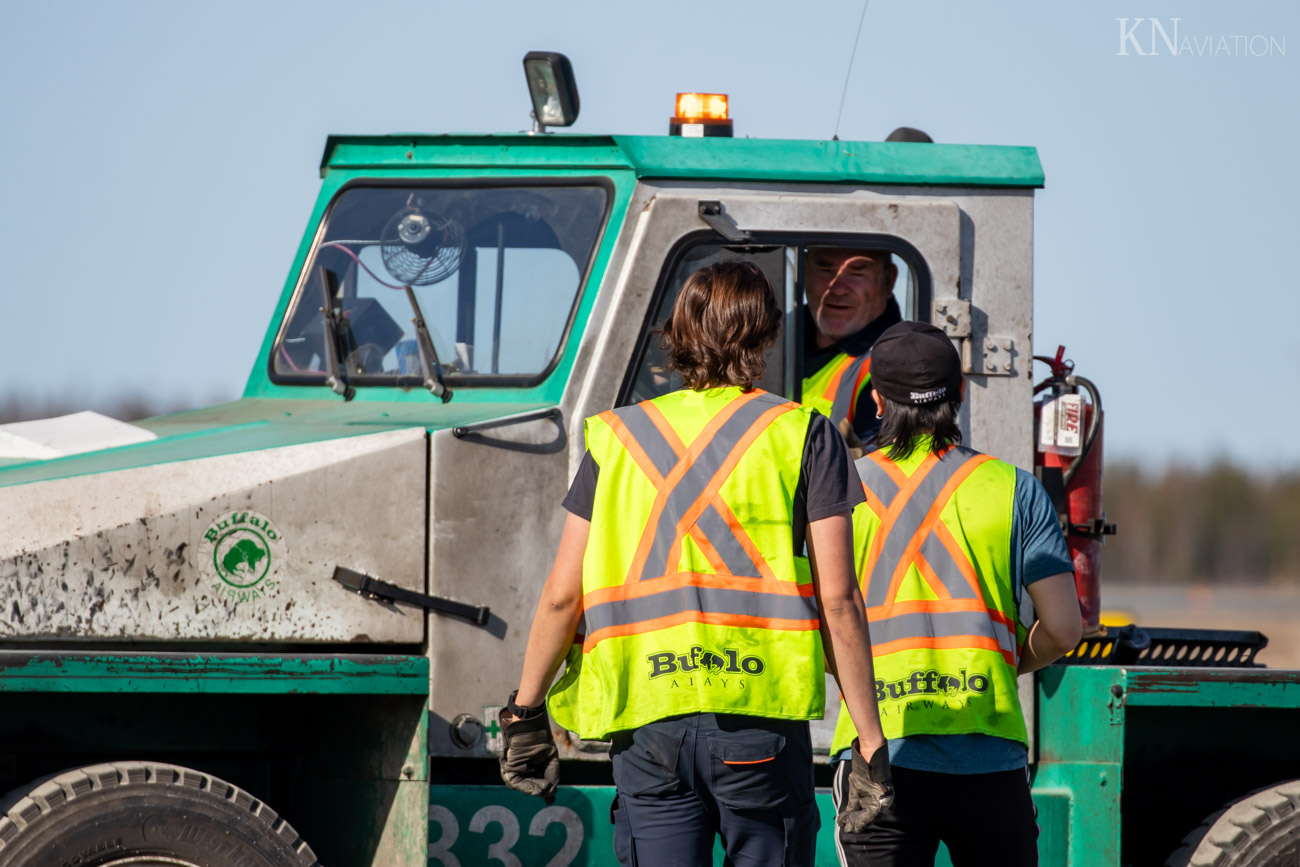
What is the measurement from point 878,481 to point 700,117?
1.54m

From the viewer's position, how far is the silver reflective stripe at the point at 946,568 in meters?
3.29

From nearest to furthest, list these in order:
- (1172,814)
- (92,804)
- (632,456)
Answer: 1. (632,456)
2. (92,804)
3. (1172,814)

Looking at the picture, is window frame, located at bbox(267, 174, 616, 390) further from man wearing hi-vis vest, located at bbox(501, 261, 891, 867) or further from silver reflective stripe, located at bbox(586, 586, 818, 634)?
silver reflective stripe, located at bbox(586, 586, 818, 634)

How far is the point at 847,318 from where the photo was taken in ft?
13.9

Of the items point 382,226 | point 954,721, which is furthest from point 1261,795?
point 382,226

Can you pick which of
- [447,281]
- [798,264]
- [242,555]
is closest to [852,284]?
[798,264]

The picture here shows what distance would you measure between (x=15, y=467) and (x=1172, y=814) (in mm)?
3478

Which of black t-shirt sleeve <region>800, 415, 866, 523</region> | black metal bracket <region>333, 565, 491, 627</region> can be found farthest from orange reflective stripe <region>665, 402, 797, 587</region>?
black metal bracket <region>333, 565, 491, 627</region>

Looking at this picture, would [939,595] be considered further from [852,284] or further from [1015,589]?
[852,284]

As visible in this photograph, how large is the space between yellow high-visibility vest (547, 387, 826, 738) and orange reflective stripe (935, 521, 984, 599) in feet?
1.49

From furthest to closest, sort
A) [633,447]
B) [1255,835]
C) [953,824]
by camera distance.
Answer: [1255,835], [953,824], [633,447]

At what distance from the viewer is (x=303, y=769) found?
13.3ft

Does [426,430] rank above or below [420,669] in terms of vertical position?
above

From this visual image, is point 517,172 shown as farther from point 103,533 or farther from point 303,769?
point 303,769
